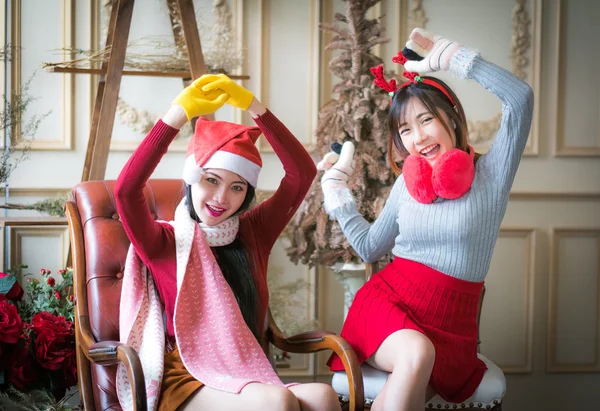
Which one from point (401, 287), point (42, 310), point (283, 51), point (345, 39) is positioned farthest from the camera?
point (283, 51)

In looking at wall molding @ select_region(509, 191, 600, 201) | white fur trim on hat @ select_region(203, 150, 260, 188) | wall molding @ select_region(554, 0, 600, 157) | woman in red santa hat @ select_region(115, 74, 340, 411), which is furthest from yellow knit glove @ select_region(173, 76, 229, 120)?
wall molding @ select_region(554, 0, 600, 157)

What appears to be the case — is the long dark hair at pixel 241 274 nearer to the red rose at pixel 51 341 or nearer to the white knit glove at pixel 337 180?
the white knit glove at pixel 337 180

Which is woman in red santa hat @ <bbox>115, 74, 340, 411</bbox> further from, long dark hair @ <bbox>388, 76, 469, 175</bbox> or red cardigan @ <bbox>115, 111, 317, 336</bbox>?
long dark hair @ <bbox>388, 76, 469, 175</bbox>

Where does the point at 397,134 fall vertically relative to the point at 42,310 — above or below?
above

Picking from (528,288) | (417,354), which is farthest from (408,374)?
(528,288)

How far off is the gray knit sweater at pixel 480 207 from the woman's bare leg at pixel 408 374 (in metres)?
0.26

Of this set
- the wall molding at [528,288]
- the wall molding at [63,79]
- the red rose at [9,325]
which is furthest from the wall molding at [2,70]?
the wall molding at [528,288]

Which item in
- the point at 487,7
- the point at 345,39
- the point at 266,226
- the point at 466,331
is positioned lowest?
the point at 466,331

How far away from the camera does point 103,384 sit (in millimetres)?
1949

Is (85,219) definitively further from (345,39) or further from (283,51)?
(283,51)

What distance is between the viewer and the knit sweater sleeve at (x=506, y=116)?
1985 millimetres

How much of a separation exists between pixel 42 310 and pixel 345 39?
1.56 m

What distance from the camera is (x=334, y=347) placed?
195 centimetres

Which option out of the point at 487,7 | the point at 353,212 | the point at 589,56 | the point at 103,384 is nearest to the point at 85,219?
the point at 103,384
